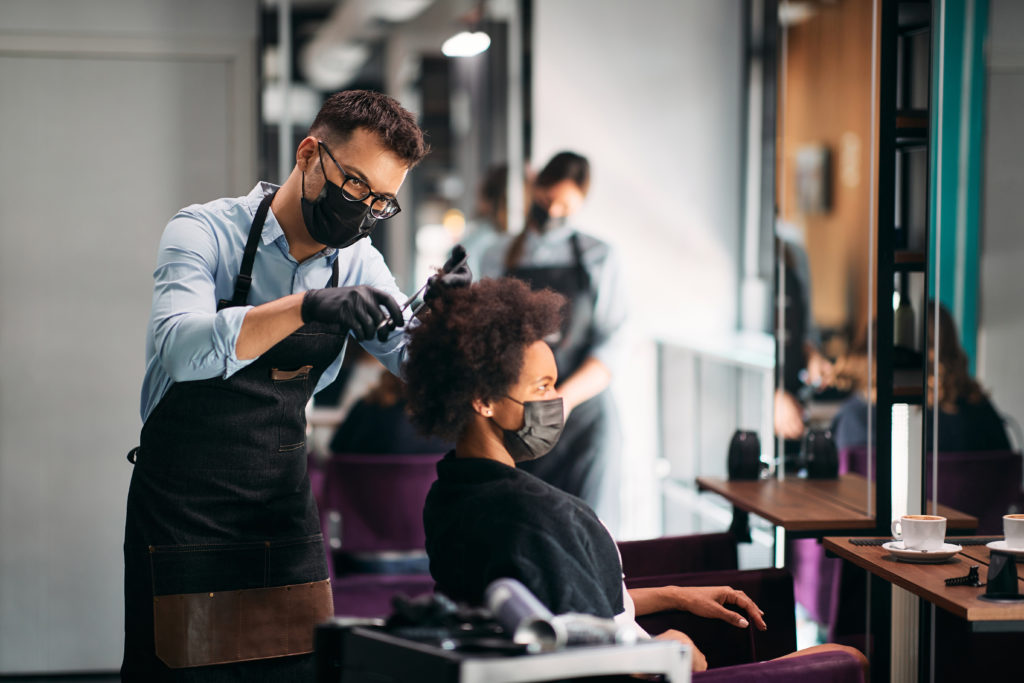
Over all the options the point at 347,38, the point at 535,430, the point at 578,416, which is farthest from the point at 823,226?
the point at 535,430

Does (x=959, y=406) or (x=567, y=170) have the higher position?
(x=567, y=170)

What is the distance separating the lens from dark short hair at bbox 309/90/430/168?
1744mm

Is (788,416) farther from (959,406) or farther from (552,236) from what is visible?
(552,236)

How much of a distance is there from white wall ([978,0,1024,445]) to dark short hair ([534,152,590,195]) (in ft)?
5.20

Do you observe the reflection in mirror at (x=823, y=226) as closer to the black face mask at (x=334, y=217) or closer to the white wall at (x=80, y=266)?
the black face mask at (x=334, y=217)

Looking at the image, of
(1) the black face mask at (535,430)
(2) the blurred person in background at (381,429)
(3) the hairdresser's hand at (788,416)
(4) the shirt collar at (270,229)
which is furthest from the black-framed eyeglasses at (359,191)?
(3) the hairdresser's hand at (788,416)

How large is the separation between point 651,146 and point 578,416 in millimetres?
1197

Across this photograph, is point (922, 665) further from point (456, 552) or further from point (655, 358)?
point (655, 358)

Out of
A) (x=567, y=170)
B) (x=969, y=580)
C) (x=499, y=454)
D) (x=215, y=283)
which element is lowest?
(x=969, y=580)

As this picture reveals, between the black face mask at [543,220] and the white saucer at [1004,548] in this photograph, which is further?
the black face mask at [543,220]

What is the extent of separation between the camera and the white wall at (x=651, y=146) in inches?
160

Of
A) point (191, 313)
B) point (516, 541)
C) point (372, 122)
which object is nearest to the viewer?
point (516, 541)

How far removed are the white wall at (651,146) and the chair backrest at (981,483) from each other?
5.89 ft

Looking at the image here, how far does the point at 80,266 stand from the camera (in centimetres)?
341
